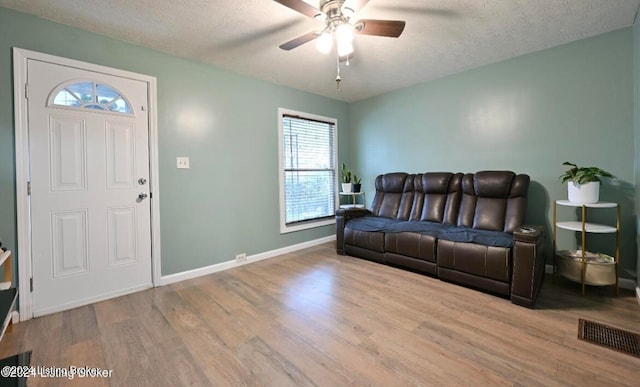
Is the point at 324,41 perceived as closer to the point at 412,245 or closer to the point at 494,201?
the point at 412,245

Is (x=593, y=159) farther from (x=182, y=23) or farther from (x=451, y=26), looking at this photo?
(x=182, y=23)

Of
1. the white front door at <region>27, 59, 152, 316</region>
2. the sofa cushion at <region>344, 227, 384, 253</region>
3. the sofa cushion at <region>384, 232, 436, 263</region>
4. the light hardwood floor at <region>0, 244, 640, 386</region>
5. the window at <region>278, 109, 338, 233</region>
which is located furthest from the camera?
the window at <region>278, 109, 338, 233</region>

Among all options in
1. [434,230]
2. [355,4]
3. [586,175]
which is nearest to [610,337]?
[586,175]

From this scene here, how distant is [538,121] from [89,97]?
14.6ft

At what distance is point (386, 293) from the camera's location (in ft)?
8.21

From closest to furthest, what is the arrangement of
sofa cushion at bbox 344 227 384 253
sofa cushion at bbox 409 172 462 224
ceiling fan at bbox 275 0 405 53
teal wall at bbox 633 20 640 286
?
ceiling fan at bbox 275 0 405 53, teal wall at bbox 633 20 640 286, sofa cushion at bbox 344 227 384 253, sofa cushion at bbox 409 172 462 224

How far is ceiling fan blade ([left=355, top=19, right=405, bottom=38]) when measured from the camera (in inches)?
71.2

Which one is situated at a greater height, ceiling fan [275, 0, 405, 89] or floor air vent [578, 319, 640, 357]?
ceiling fan [275, 0, 405, 89]

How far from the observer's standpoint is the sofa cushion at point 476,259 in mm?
2318

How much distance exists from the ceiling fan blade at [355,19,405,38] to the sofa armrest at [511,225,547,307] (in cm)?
188

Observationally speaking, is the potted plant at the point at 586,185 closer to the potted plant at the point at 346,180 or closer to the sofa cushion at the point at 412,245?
the sofa cushion at the point at 412,245

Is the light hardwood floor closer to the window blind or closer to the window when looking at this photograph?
the window

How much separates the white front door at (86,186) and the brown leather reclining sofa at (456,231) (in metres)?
2.42

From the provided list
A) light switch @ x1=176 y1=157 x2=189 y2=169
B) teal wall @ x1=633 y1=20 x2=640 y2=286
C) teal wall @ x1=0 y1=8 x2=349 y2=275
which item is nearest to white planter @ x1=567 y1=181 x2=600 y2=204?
teal wall @ x1=633 y1=20 x2=640 y2=286
